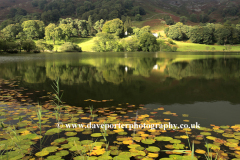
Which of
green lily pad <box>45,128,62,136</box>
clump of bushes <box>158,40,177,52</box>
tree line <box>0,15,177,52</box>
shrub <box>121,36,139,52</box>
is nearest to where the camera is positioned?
green lily pad <box>45,128,62,136</box>

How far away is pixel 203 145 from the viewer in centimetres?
430

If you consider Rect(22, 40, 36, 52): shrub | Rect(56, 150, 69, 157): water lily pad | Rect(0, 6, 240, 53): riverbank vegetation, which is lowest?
Rect(56, 150, 69, 157): water lily pad

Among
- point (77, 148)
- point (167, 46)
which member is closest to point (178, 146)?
point (77, 148)

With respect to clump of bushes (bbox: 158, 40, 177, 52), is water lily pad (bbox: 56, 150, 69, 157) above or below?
below

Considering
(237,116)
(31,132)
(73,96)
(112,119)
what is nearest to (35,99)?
(73,96)

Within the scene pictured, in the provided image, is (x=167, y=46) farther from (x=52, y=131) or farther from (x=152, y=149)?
(x=152, y=149)

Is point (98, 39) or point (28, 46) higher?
point (98, 39)

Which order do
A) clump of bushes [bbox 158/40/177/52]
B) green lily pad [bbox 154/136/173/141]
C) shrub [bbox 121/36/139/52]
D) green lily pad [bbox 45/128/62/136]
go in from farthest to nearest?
clump of bushes [bbox 158/40/177/52]
shrub [bbox 121/36/139/52]
green lily pad [bbox 45/128/62/136]
green lily pad [bbox 154/136/173/141]

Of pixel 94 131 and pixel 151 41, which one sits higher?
pixel 151 41

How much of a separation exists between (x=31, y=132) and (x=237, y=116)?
20.6 ft

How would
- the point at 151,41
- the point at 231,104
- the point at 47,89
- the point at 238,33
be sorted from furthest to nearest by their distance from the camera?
the point at 238,33 < the point at 151,41 < the point at 47,89 < the point at 231,104

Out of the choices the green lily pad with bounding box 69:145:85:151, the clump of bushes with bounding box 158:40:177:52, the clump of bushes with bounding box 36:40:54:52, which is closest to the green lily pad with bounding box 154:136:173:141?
the green lily pad with bounding box 69:145:85:151

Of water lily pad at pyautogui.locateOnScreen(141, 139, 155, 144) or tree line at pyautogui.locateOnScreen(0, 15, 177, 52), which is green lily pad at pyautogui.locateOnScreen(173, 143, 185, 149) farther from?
tree line at pyautogui.locateOnScreen(0, 15, 177, 52)

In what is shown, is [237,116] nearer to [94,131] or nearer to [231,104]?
[231,104]
